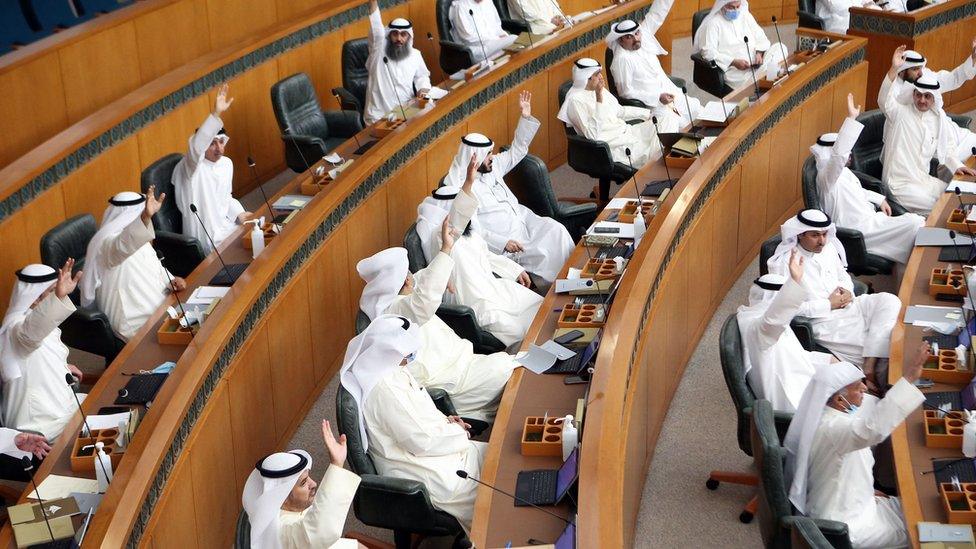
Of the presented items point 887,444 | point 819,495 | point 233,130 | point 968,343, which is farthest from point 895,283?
point 233,130

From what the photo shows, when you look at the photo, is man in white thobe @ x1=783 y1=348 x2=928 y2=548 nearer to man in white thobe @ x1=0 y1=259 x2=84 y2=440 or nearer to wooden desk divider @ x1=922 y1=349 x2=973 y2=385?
wooden desk divider @ x1=922 y1=349 x2=973 y2=385

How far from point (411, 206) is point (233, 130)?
6.45ft

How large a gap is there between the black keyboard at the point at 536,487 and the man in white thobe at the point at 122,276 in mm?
2504

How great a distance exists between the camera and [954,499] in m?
4.60

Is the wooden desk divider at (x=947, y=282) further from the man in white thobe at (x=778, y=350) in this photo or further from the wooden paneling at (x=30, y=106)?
the wooden paneling at (x=30, y=106)

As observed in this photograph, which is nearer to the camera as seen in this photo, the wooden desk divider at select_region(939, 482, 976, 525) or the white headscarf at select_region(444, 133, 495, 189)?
the wooden desk divider at select_region(939, 482, 976, 525)

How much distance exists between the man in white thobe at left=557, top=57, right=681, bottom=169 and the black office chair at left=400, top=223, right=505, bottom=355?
2493 millimetres

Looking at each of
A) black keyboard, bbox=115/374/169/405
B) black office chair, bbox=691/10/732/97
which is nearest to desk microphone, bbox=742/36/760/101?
black office chair, bbox=691/10/732/97

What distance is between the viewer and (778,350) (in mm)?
5762

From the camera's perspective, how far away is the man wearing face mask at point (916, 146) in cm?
843

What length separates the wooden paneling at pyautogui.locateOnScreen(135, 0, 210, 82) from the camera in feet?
29.5

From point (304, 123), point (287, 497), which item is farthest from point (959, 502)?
point (304, 123)

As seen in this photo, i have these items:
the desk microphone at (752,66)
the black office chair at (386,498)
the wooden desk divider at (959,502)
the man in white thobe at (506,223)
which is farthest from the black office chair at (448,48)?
the wooden desk divider at (959,502)

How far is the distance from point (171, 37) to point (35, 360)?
4184mm
